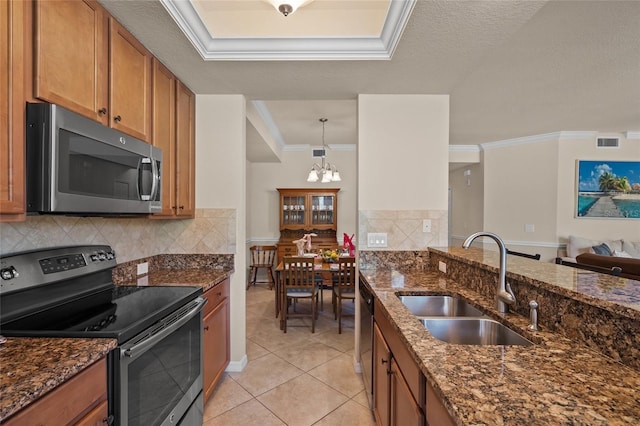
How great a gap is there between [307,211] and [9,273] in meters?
4.20

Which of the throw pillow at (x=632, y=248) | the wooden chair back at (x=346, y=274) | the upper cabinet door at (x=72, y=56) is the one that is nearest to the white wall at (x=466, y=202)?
the throw pillow at (x=632, y=248)

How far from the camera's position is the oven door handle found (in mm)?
1110

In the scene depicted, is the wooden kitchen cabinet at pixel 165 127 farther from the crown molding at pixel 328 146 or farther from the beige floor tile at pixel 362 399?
the crown molding at pixel 328 146

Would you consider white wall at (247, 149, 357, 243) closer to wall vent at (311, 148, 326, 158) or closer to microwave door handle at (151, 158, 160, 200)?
wall vent at (311, 148, 326, 158)

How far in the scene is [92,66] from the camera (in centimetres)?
140

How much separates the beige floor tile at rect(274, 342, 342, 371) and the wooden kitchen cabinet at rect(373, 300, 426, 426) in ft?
2.94

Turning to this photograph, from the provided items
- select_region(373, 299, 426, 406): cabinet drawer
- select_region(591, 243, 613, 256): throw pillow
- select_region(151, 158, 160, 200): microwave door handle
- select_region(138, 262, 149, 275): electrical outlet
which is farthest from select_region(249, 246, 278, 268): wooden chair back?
select_region(591, 243, 613, 256): throw pillow

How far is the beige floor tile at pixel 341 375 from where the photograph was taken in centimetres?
222

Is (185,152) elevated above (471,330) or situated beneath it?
elevated above

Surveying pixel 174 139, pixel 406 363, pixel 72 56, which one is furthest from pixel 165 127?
pixel 406 363

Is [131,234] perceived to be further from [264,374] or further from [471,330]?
[471,330]

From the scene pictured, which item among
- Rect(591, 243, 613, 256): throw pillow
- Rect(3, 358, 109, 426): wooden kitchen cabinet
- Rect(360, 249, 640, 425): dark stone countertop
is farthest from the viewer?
Rect(591, 243, 613, 256): throw pillow

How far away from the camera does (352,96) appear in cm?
249

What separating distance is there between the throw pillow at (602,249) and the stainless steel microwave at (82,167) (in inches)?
221
